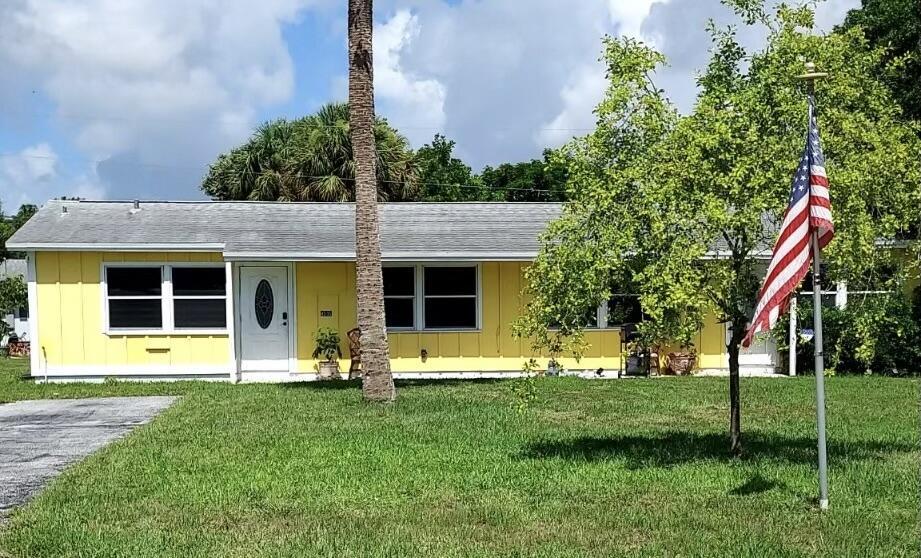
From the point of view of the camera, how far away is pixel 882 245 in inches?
319

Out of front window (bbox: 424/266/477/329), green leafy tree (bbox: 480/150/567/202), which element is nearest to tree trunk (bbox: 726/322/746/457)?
front window (bbox: 424/266/477/329)

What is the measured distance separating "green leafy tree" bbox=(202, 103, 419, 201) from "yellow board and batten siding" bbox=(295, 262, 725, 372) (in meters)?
9.51

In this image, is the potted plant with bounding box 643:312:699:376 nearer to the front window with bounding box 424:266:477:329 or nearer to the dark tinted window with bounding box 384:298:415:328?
the front window with bounding box 424:266:477:329

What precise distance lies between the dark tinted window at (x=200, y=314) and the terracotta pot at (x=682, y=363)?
8.91 metres

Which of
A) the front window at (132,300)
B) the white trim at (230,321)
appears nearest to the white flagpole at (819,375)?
the white trim at (230,321)

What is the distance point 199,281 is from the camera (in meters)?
17.3

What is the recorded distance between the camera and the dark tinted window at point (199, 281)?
1723 centimetres

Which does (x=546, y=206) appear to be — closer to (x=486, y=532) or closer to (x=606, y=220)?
(x=606, y=220)

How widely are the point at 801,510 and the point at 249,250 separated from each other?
1207 centimetres

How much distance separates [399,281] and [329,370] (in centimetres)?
224

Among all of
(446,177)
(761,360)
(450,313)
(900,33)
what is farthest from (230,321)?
(446,177)

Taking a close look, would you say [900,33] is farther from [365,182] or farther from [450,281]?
[365,182]

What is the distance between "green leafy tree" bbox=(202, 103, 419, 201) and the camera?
2753 centimetres

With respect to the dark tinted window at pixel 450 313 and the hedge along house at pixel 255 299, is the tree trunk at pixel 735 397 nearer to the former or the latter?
the hedge along house at pixel 255 299
